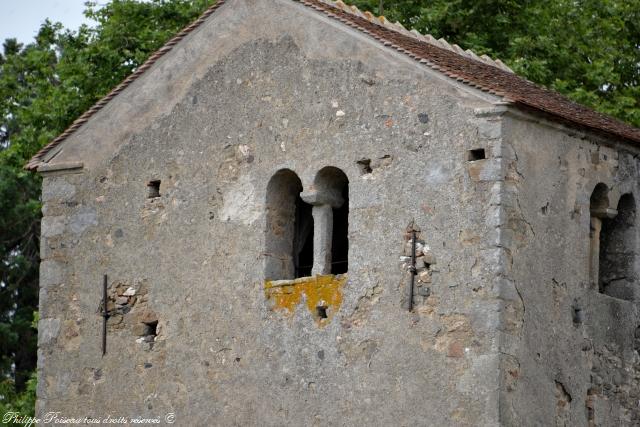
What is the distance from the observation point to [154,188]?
20.2 m

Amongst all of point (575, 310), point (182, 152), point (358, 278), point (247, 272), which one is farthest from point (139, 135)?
point (575, 310)

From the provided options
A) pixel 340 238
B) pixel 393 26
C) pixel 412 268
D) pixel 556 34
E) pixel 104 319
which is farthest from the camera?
pixel 556 34

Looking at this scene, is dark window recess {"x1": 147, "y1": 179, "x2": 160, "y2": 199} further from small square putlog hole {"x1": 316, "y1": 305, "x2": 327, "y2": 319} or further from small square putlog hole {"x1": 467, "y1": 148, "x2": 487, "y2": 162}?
small square putlog hole {"x1": 467, "y1": 148, "x2": 487, "y2": 162}

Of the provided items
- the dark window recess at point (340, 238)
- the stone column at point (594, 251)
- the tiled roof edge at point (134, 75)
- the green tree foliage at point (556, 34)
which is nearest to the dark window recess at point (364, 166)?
the dark window recess at point (340, 238)

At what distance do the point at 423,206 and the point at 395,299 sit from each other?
995 millimetres

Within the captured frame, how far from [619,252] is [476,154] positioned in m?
2.83

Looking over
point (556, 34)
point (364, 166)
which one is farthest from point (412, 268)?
point (556, 34)

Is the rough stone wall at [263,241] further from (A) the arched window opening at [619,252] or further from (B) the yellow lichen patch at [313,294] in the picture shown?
(A) the arched window opening at [619,252]

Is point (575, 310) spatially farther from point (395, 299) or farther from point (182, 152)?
point (182, 152)

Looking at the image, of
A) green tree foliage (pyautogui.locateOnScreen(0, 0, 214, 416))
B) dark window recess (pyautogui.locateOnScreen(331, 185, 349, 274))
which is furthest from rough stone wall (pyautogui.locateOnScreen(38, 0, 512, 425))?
green tree foliage (pyautogui.locateOnScreen(0, 0, 214, 416))

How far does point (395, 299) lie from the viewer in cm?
1803

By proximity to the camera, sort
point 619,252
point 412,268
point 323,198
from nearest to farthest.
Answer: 1. point 412,268
2. point 323,198
3. point 619,252

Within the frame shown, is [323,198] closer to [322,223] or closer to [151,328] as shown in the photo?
[322,223]

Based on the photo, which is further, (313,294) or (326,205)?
(326,205)
